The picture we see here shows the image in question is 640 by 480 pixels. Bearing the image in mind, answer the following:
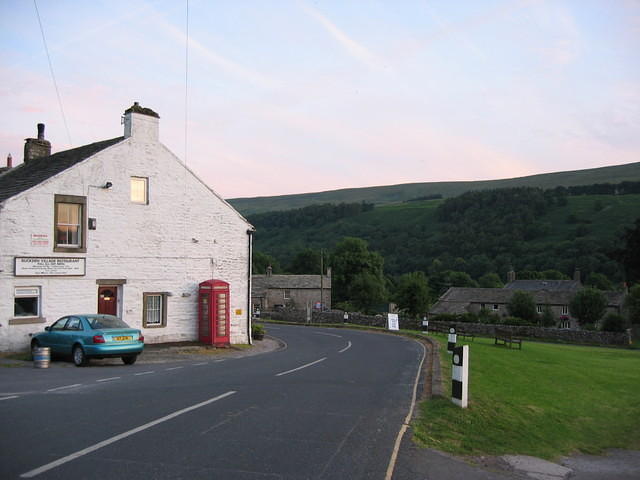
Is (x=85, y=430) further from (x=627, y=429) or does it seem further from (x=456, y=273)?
(x=456, y=273)

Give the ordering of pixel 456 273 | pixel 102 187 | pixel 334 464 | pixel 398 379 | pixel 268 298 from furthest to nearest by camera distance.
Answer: pixel 456 273, pixel 268 298, pixel 102 187, pixel 398 379, pixel 334 464

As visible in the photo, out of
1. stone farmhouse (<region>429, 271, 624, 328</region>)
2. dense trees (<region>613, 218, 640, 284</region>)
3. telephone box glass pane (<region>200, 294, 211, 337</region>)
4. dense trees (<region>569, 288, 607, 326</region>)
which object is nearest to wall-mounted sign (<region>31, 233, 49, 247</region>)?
telephone box glass pane (<region>200, 294, 211, 337</region>)

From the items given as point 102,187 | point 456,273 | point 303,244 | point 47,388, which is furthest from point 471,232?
point 47,388

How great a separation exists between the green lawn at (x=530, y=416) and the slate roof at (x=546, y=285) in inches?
3196

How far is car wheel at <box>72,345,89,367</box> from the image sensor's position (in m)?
18.4

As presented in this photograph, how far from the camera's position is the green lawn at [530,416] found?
30.2 feet

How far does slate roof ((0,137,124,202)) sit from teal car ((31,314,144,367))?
19.0 feet

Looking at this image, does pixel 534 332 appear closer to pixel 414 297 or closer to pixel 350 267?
pixel 414 297

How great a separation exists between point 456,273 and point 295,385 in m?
112

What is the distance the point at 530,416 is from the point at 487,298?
80864 mm

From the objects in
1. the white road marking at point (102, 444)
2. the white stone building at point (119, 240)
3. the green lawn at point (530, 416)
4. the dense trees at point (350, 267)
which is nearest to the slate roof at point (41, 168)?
the white stone building at point (119, 240)

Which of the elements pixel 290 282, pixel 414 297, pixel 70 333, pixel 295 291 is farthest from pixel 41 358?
pixel 290 282

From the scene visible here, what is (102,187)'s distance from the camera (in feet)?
78.6

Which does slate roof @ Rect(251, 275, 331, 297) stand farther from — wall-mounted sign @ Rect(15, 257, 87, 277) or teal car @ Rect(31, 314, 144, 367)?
teal car @ Rect(31, 314, 144, 367)
